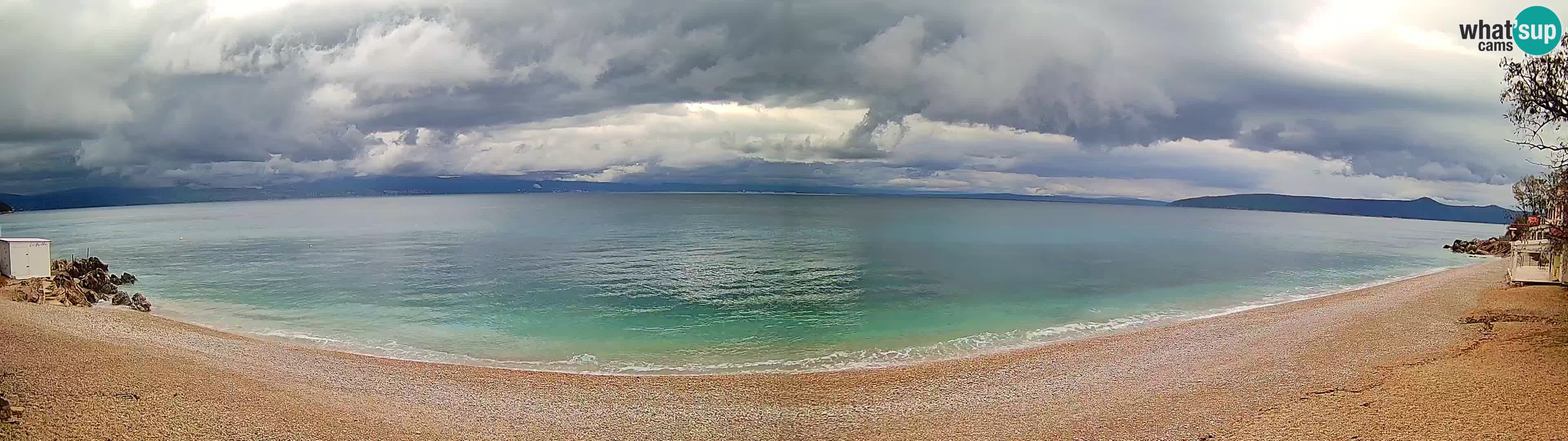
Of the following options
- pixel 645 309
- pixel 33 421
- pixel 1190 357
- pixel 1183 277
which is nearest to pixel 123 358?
pixel 33 421

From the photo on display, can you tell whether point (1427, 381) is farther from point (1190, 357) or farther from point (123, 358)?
point (123, 358)

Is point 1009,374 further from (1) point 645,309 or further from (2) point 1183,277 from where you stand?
(2) point 1183,277

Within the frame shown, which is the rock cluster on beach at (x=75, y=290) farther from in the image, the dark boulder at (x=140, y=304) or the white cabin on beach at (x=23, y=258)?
the white cabin on beach at (x=23, y=258)

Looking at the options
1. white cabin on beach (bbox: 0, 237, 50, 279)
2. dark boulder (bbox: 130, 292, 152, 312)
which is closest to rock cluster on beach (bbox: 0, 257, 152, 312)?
dark boulder (bbox: 130, 292, 152, 312)

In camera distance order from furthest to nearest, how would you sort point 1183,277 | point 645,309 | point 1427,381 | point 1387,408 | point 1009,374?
point 1183,277 → point 645,309 → point 1009,374 → point 1427,381 → point 1387,408

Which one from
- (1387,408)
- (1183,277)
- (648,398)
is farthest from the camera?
(1183,277)

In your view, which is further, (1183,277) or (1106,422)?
(1183,277)
